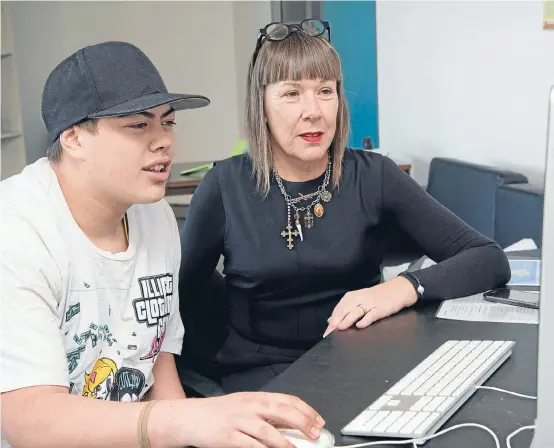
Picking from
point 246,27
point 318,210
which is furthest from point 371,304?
point 246,27

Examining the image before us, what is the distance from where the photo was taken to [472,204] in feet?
9.32

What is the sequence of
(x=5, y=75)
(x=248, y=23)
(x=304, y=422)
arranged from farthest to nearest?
(x=248, y=23) → (x=5, y=75) → (x=304, y=422)

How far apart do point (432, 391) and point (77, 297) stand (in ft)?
1.97

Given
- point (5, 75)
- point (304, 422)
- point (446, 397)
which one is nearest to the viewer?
point (304, 422)

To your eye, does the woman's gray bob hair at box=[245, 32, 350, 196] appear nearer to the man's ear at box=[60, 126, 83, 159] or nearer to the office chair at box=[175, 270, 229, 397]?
the office chair at box=[175, 270, 229, 397]

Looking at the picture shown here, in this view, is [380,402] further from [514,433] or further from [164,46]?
[164,46]

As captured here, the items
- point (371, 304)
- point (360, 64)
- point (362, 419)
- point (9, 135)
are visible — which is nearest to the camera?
point (362, 419)

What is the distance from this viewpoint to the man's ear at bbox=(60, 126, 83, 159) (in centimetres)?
132

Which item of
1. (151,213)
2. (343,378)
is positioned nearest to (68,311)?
(151,213)

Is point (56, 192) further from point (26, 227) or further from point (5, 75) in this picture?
point (5, 75)

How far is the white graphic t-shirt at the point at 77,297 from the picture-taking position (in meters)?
1.12

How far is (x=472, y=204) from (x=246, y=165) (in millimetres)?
1273

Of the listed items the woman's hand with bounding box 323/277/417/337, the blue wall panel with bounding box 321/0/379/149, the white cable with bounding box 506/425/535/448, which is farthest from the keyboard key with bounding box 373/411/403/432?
the blue wall panel with bounding box 321/0/379/149

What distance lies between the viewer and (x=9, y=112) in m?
5.25
